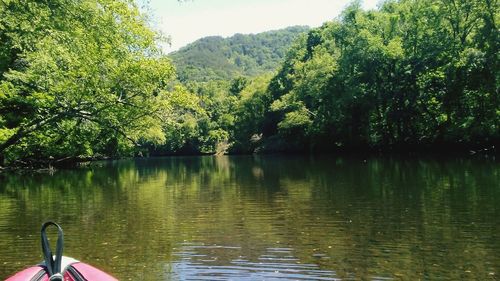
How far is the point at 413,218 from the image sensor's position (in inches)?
667

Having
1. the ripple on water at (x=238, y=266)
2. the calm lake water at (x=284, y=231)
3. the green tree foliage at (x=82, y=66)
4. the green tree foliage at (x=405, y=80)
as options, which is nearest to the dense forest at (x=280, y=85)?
the green tree foliage at (x=82, y=66)

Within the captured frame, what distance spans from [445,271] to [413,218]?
249 inches

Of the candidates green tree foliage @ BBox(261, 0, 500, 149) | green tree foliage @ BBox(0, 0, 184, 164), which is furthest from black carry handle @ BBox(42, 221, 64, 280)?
green tree foliage @ BBox(261, 0, 500, 149)

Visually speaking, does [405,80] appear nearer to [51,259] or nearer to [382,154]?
[382,154]

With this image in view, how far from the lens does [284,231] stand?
53.2ft

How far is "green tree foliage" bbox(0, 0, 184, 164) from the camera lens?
9.13m

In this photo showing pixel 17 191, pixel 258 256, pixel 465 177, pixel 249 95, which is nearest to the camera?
pixel 258 256

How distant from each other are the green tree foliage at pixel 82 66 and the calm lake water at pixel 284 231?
3564mm

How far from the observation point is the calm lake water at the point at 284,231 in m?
11.7

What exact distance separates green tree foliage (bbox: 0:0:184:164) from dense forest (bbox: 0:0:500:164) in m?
0.04

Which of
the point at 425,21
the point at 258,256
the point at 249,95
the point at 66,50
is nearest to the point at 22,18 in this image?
the point at 66,50

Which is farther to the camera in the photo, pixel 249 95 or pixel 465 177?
pixel 249 95

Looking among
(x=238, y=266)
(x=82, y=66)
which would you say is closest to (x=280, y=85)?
(x=82, y=66)

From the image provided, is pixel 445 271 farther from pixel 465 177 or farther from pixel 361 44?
pixel 361 44
